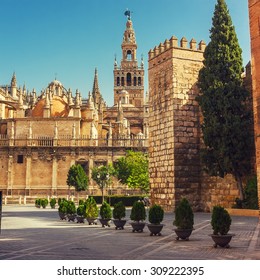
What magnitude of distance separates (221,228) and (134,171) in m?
29.0

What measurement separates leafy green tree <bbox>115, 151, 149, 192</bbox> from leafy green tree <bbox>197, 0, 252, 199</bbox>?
60.9 ft

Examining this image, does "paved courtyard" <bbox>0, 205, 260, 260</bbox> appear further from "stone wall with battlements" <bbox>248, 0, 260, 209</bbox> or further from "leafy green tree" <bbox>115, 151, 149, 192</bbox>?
"leafy green tree" <bbox>115, 151, 149, 192</bbox>

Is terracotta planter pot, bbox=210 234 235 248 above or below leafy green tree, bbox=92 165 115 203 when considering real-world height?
below

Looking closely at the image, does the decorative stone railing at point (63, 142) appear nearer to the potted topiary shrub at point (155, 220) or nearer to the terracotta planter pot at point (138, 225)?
the terracotta planter pot at point (138, 225)

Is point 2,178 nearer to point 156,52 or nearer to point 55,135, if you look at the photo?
point 55,135

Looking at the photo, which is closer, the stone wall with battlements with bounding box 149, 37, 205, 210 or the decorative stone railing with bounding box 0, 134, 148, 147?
the stone wall with battlements with bounding box 149, 37, 205, 210

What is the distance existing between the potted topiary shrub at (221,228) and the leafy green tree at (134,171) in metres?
27.9

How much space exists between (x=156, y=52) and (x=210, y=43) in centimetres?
339

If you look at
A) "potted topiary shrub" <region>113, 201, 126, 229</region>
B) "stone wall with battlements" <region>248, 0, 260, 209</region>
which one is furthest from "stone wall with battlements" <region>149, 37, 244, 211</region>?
"stone wall with battlements" <region>248, 0, 260, 209</region>

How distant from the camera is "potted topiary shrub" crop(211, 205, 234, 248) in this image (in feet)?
26.3

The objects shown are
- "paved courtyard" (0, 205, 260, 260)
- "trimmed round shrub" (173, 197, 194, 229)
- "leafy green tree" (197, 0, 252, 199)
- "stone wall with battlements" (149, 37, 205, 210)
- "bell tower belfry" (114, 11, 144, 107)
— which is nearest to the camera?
"paved courtyard" (0, 205, 260, 260)

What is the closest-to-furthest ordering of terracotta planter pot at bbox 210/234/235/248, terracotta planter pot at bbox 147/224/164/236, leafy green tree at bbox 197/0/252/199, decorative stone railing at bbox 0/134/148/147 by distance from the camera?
terracotta planter pot at bbox 210/234/235/248
terracotta planter pot at bbox 147/224/164/236
leafy green tree at bbox 197/0/252/199
decorative stone railing at bbox 0/134/148/147

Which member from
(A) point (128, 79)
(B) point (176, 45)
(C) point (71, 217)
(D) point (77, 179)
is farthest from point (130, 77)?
(C) point (71, 217)

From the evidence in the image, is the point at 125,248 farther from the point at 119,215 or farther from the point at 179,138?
the point at 179,138
